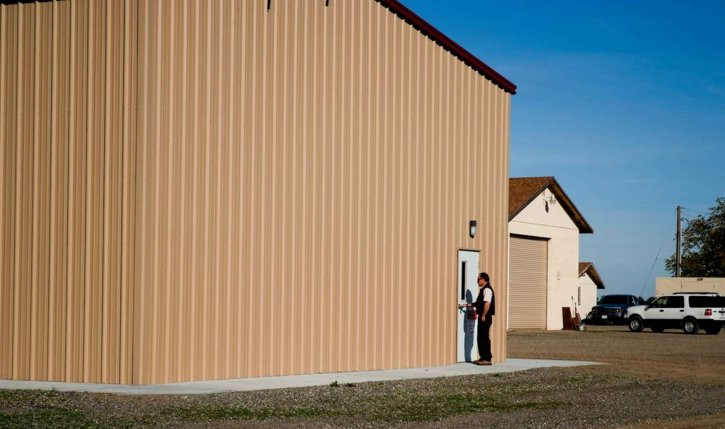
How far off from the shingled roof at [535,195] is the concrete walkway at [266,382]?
2303 centimetres

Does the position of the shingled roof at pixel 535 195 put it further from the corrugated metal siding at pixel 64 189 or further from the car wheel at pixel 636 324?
the corrugated metal siding at pixel 64 189

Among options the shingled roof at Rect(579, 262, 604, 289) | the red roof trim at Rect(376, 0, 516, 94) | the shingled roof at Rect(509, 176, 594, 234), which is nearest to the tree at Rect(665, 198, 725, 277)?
the shingled roof at Rect(579, 262, 604, 289)

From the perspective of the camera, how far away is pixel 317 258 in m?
16.8

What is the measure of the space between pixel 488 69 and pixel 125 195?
958 cm

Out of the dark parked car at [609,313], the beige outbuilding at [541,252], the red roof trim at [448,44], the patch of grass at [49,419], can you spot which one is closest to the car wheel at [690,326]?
the beige outbuilding at [541,252]

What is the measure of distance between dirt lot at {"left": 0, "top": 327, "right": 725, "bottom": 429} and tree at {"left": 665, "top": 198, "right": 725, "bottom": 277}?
60.2 meters

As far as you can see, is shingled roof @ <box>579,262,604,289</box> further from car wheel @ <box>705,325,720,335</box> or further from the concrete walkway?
the concrete walkway

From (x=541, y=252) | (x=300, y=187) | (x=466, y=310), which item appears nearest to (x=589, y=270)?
(x=541, y=252)

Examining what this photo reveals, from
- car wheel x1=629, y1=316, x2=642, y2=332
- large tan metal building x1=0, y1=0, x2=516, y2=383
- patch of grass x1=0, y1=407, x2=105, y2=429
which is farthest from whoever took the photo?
car wheel x1=629, y1=316, x2=642, y2=332

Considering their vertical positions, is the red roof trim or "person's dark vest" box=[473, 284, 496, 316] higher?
the red roof trim

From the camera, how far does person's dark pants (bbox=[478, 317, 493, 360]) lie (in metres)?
19.5

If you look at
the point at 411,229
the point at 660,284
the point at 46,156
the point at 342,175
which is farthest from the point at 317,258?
the point at 660,284

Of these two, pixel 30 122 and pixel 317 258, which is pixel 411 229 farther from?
pixel 30 122

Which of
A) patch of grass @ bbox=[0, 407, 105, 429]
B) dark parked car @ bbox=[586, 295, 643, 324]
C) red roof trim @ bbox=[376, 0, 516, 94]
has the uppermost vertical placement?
red roof trim @ bbox=[376, 0, 516, 94]
